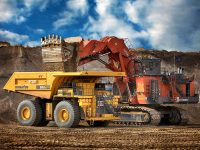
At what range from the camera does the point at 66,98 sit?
65.3ft

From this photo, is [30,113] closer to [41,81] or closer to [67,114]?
[41,81]

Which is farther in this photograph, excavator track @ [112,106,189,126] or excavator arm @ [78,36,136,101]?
excavator arm @ [78,36,136,101]

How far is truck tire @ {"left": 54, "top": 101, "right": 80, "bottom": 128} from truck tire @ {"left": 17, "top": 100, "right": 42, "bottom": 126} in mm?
1405

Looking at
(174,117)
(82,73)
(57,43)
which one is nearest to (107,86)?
(82,73)

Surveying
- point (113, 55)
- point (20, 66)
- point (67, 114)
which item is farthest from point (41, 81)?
point (20, 66)

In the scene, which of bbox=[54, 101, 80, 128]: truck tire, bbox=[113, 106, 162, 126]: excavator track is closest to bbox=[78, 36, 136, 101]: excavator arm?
bbox=[113, 106, 162, 126]: excavator track

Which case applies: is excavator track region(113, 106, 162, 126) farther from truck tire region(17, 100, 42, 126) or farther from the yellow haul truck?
truck tire region(17, 100, 42, 126)

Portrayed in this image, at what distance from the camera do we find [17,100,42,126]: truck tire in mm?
20547

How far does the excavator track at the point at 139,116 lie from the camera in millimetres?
21681

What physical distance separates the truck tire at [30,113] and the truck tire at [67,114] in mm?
1405

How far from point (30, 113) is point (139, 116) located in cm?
504

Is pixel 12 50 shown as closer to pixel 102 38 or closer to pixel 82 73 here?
pixel 102 38

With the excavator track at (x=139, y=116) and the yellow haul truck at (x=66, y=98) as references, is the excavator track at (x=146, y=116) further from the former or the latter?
the yellow haul truck at (x=66, y=98)

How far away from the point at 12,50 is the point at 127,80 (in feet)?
54.3
